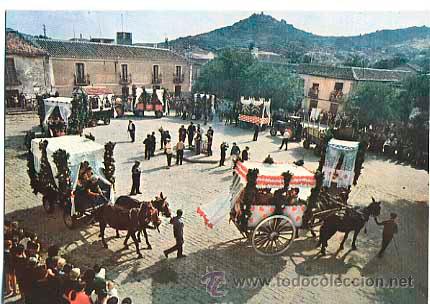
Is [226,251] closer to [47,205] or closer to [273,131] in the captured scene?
[47,205]

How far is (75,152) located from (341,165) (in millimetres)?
5213

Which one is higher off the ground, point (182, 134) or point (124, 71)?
point (124, 71)

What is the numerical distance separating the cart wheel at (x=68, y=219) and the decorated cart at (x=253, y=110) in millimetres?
4433

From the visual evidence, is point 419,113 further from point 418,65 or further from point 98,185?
point 98,185

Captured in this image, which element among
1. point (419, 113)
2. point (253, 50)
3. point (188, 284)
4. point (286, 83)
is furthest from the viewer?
point (286, 83)

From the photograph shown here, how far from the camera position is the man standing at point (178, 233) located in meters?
5.62

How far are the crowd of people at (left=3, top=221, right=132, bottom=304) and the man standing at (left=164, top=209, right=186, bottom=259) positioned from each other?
114cm

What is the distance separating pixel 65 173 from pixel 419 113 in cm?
662

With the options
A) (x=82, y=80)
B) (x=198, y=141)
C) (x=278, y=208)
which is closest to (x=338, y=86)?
(x=278, y=208)

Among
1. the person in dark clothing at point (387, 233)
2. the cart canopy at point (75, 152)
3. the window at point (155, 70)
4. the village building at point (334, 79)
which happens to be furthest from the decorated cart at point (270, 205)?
the window at point (155, 70)

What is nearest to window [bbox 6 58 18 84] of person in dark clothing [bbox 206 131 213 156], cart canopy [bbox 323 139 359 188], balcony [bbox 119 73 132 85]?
balcony [bbox 119 73 132 85]

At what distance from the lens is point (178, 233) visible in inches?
221

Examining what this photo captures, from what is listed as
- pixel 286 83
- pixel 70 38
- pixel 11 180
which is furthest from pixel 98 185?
pixel 286 83

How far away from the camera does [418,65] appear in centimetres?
607
